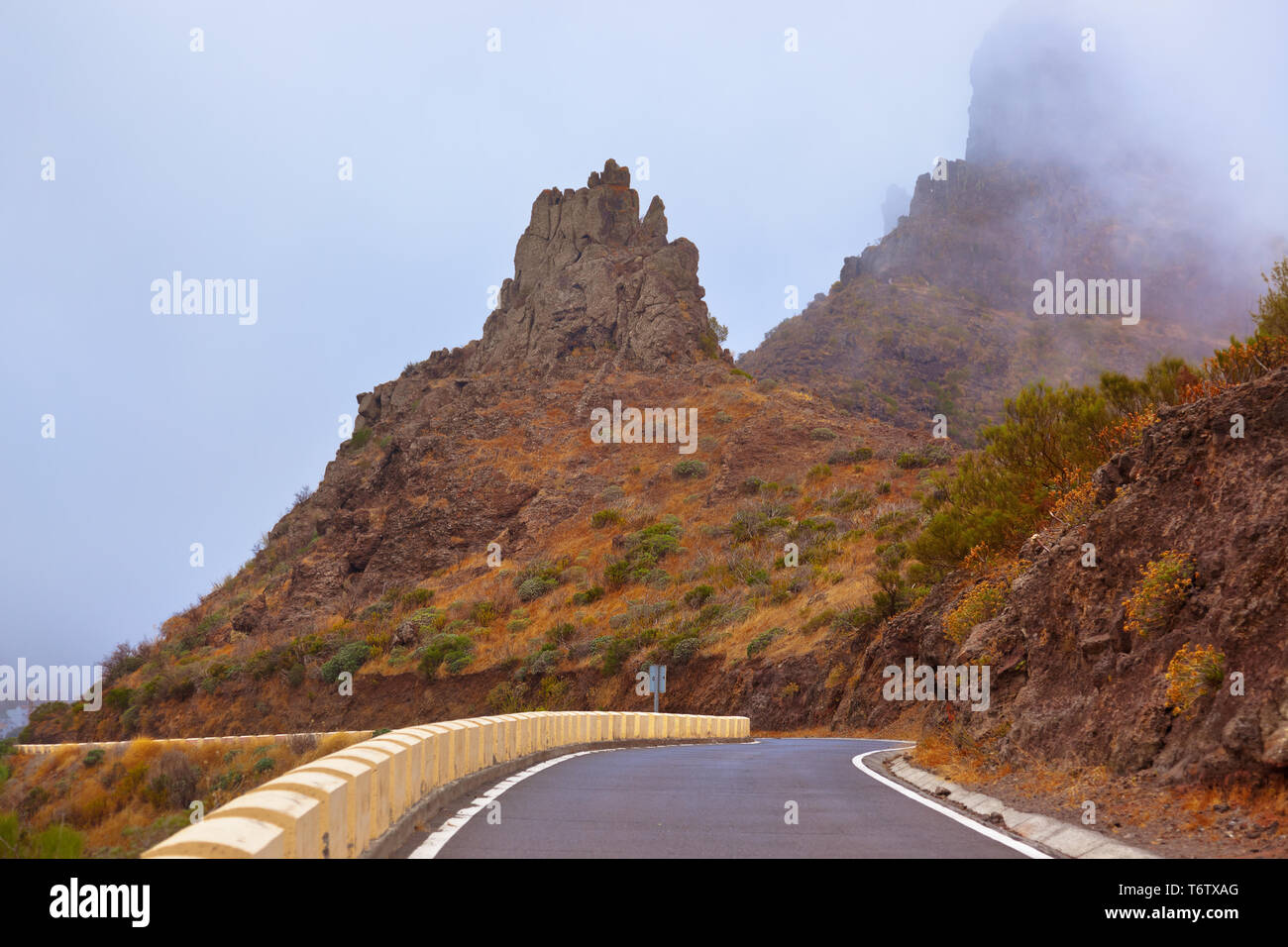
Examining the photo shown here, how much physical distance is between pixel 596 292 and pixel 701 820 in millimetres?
73562

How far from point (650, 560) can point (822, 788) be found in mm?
42565

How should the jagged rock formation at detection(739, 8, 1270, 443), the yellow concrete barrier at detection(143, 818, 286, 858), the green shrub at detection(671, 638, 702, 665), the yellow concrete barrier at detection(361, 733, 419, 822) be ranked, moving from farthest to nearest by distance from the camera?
the jagged rock formation at detection(739, 8, 1270, 443) < the green shrub at detection(671, 638, 702, 665) < the yellow concrete barrier at detection(361, 733, 419, 822) < the yellow concrete barrier at detection(143, 818, 286, 858)

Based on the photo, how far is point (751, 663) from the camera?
1673 inches

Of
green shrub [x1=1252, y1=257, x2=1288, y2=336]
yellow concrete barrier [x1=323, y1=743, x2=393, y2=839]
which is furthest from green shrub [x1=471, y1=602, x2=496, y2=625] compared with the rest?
yellow concrete barrier [x1=323, y1=743, x2=393, y2=839]

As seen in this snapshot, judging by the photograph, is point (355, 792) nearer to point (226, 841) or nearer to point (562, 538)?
point (226, 841)

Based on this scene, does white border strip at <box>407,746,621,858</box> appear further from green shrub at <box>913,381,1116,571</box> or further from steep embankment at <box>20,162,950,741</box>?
steep embankment at <box>20,162,950,741</box>

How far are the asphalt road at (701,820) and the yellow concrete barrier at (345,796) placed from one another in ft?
1.71

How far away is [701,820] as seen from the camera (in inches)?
402

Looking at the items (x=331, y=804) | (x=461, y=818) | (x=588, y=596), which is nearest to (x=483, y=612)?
(x=588, y=596)

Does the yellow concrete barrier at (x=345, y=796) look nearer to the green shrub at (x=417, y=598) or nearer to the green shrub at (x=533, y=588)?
the green shrub at (x=533, y=588)

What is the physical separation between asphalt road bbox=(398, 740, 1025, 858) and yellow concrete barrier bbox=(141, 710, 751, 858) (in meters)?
0.52

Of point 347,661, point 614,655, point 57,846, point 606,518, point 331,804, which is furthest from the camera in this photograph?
point 606,518

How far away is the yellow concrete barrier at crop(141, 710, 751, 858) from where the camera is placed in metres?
5.46
